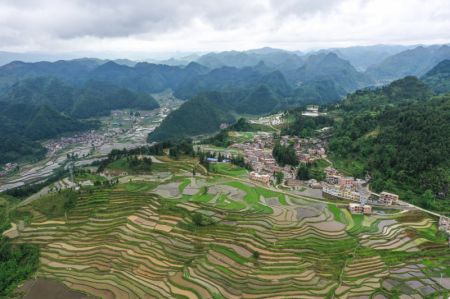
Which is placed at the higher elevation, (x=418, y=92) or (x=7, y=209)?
(x=418, y=92)

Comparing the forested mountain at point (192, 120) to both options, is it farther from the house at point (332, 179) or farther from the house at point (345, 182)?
the house at point (345, 182)

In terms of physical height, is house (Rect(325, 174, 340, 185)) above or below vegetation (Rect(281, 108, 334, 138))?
below

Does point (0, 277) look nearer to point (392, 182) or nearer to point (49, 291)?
point (49, 291)

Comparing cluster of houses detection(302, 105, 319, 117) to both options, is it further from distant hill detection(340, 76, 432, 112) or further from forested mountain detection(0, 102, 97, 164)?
forested mountain detection(0, 102, 97, 164)

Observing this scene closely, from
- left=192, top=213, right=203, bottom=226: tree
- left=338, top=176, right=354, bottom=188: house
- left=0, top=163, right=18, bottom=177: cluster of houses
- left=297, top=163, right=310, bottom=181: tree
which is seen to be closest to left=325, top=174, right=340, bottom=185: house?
left=338, top=176, right=354, bottom=188: house

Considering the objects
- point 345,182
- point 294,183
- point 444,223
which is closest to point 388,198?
point 444,223

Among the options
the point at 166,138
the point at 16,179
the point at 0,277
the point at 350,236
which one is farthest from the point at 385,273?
the point at 166,138
